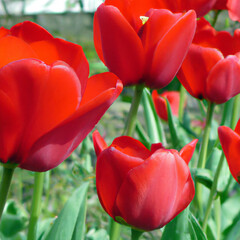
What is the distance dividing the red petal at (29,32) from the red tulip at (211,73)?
8.3 inches

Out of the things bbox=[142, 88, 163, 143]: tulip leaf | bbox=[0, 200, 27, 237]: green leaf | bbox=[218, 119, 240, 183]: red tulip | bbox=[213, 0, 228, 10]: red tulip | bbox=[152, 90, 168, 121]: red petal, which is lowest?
bbox=[0, 200, 27, 237]: green leaf

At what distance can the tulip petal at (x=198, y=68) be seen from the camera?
50cm

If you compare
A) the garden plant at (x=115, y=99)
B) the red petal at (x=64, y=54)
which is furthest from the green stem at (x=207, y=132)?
the red petal at (x=64, y=54)

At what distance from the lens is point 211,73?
50 cm

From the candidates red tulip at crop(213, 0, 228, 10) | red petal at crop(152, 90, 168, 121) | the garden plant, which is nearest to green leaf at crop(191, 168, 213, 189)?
the garden plant

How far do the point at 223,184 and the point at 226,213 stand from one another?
0.20 metres

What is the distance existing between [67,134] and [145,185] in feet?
0.28

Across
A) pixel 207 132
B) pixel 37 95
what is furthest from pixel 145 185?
pixel 207 132

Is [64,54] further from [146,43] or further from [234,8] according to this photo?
[234,8]

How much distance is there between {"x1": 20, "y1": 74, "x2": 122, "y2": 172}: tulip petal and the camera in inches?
10.5

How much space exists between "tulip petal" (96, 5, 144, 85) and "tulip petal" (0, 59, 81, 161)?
0.37ft

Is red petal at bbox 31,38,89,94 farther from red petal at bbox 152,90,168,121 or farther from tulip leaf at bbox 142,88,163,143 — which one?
red petal at bbox 152,90,168,121

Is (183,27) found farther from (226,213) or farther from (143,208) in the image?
(226,213)

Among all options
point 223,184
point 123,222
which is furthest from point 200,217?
point 123,222
